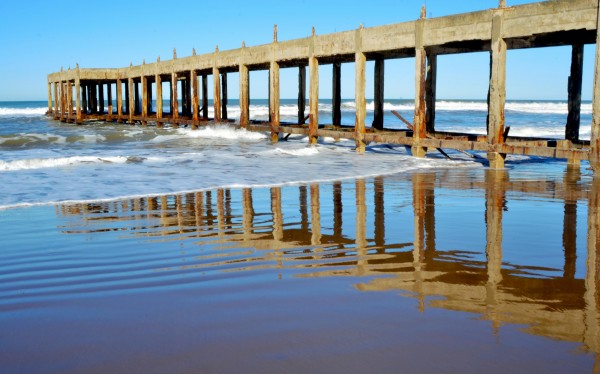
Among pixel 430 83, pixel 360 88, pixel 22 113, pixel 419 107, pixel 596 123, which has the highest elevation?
pixel 430 83

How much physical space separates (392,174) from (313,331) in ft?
30.2

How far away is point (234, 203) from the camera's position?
8.59 m

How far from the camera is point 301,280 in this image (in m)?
4.40

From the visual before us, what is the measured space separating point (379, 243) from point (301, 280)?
1.49 metres

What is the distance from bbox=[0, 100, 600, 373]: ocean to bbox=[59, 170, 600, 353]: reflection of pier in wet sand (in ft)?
0.07

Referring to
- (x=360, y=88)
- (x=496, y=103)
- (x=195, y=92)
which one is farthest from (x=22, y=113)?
(x=496, y=103)

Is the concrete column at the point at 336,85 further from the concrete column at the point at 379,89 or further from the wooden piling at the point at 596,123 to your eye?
the wooden piling at the point at 596,123

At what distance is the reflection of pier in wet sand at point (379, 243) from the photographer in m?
3.82

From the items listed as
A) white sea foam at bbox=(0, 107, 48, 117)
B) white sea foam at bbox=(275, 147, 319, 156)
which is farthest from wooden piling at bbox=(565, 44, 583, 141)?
white sea foam at bbox=(0, 107, 48, 117)

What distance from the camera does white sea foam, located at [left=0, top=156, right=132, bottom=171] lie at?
14.2 metres

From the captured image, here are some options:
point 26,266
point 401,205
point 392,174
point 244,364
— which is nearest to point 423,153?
point 392,174

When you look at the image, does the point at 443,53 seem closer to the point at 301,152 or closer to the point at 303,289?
the point at 301,152

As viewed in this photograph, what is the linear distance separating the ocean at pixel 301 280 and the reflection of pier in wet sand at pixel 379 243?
0.9 inches

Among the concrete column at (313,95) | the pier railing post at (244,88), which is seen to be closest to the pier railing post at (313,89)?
the concrete column at (313,95)
